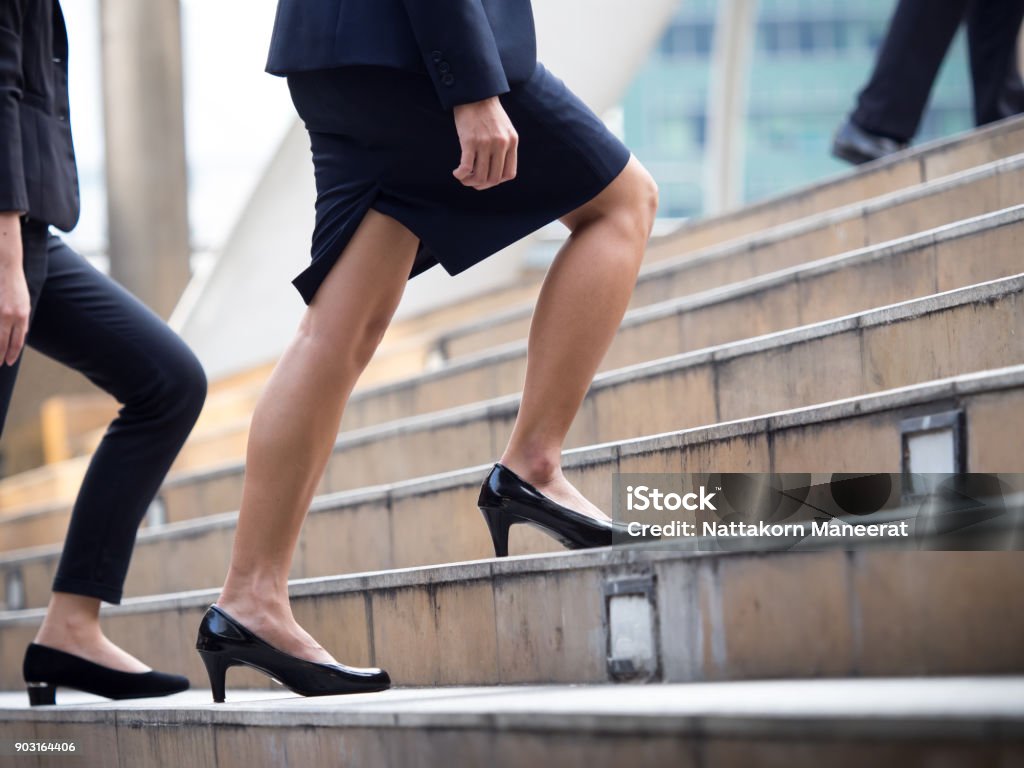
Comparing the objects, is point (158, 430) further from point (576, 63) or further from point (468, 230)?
point (576, 63)

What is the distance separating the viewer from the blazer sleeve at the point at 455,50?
195 cm

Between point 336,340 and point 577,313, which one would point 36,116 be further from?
point 577,313

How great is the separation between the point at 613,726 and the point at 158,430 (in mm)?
1558

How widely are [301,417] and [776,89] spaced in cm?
8719

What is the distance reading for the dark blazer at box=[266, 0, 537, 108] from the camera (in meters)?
1.96

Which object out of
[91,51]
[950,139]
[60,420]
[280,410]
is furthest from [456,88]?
[91,51]

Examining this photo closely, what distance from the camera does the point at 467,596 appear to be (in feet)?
7.32

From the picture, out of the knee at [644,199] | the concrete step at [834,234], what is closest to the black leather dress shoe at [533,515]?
the knee at [644,199]

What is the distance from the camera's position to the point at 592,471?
2615mm

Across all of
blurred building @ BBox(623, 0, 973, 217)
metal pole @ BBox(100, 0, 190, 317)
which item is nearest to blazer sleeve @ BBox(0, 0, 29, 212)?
metal pole @ BBox(100, 0, 190, 317)

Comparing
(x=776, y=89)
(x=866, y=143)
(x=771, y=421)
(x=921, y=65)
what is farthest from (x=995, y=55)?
(x=776, y=89)

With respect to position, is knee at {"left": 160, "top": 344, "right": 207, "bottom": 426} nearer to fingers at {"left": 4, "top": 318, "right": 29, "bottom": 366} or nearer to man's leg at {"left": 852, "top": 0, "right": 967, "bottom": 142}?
fingers at {"left": 4, "top": 318, "right": 29, "bottom": 366}

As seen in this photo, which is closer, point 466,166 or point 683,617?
point 683,617

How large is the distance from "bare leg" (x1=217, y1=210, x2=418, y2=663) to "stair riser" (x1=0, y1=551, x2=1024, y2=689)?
0.97 feet
